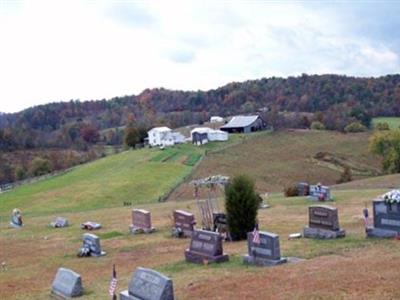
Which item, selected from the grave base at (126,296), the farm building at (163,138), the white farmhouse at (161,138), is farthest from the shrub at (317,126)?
the grave base at (126,296)

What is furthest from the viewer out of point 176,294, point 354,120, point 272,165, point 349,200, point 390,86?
point 390,86

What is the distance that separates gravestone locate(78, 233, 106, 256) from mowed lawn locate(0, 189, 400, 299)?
1.58ft

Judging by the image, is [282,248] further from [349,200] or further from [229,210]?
[349,200]

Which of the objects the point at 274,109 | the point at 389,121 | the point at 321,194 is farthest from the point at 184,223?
the point at 274,109

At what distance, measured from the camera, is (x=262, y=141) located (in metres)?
103

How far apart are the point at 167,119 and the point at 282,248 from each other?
471ft

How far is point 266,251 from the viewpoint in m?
19.7

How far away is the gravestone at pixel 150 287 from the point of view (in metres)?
14.5

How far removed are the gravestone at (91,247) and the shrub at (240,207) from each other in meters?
5.78

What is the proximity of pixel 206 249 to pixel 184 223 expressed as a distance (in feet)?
26.9

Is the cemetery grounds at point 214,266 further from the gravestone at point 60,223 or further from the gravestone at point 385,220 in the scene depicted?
the gravestone at point 385,220

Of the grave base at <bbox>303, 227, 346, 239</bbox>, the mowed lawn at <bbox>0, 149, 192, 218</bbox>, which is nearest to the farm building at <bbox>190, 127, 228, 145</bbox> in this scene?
the mowed lawn at <bbox>0, 149, 192, 218</bbox>

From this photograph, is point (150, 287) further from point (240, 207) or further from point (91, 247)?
point (91, 247)

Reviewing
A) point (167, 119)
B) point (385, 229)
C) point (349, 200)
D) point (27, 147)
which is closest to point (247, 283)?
point (385, 229)
